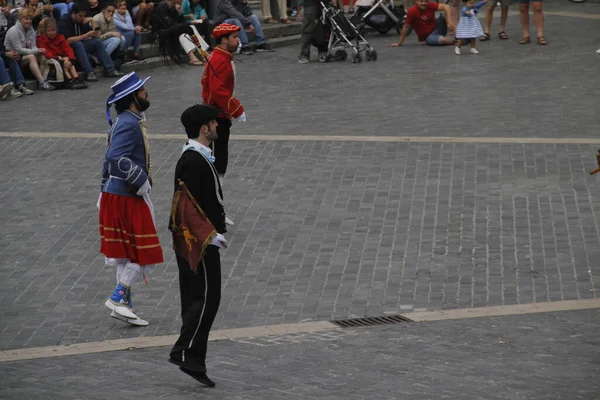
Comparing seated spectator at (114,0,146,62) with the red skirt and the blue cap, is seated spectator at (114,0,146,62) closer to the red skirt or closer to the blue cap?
the blue cap

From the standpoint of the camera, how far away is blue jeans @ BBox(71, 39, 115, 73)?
20.2 meters

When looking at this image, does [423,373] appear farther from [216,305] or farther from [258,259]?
[258,259]

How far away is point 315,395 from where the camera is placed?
7637 millimetres

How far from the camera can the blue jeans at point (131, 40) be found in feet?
69.8

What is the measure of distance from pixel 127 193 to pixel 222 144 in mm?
3272

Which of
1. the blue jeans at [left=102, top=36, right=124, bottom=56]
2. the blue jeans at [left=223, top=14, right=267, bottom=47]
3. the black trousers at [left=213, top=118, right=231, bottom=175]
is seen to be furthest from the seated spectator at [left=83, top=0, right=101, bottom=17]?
the black trousers at [left=213, top=118, right=231, bottom=175]

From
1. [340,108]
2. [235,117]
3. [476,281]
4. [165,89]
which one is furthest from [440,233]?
[165,89]

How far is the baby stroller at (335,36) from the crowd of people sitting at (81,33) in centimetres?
176

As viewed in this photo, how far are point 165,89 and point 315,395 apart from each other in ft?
40.3

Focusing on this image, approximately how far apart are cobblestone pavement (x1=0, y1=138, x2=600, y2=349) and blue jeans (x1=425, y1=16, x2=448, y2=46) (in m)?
8.85

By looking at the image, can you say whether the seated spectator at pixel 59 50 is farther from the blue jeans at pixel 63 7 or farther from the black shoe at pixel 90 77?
the blue jeans at pixel 63 7

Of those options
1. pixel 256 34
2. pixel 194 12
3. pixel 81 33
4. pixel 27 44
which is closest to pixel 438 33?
pixel 256 34

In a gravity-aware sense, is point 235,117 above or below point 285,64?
above

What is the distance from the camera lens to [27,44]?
19391mm
